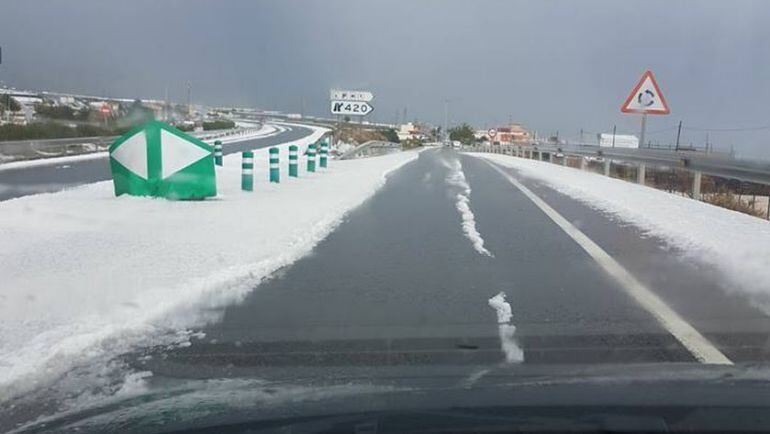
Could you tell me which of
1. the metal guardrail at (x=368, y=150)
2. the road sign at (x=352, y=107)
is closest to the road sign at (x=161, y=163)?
the road sign at (x=352, y=107)

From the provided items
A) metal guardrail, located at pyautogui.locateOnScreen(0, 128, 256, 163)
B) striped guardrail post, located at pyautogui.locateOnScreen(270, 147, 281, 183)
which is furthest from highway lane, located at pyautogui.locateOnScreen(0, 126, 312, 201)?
striped guardrail post, located at pyautogui.locateOnScreen(270, 147, 281, 183)

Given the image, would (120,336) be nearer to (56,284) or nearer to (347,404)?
(56,284)

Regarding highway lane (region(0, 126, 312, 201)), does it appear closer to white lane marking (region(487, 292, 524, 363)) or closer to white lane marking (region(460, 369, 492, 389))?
white lane marking (region(487, 292, 524, 363))

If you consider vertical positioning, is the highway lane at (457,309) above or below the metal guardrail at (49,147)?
above

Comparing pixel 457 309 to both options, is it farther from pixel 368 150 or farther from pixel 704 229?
pixel 368 150

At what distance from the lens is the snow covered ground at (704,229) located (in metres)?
10.2

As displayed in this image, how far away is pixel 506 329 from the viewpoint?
718 centimetres

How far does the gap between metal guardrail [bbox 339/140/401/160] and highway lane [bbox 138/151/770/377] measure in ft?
125

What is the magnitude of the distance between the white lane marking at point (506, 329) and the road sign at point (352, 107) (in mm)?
32687

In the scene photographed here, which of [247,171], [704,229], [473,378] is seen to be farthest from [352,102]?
[473,378]

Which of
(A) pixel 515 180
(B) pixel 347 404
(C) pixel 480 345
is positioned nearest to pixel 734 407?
(B) pixel 347 404

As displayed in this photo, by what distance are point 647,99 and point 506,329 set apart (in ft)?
59.0

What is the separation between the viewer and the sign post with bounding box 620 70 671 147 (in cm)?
2339

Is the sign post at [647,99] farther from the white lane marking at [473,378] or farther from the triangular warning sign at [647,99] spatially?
the white lane marking at [473,378]
